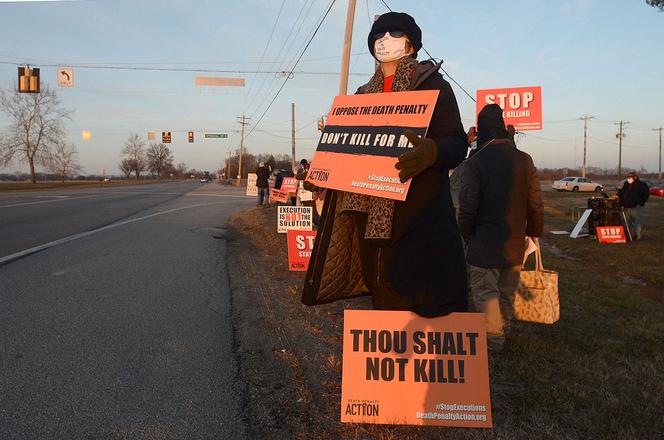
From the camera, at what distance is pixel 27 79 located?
20.2m

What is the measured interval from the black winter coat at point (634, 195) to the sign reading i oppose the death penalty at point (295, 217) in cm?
856

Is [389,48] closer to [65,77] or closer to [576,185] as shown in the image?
[65,77]

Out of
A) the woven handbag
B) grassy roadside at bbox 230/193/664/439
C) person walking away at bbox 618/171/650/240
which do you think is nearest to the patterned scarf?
grassy roadside at bbox 230/193/664/439

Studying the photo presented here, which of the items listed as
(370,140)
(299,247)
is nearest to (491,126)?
(370,140)

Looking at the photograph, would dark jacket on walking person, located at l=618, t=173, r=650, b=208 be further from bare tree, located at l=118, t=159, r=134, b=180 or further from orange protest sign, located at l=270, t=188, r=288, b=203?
bare tree, located at l=118, t=159, r=134, b=180

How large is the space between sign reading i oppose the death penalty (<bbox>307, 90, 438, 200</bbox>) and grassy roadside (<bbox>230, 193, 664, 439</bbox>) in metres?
1.28

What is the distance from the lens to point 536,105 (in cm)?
1298

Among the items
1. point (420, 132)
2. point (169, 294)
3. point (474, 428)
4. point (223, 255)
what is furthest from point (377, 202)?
point (223, 255)

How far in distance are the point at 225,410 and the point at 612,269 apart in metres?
8.02

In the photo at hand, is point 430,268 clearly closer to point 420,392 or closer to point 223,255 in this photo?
point 420,392

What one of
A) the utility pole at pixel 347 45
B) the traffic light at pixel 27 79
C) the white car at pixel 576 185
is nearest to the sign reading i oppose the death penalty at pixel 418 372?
the utility pole at pixel 347 45

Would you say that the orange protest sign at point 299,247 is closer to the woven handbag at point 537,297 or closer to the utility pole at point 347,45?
the woven handbag at point 537,297

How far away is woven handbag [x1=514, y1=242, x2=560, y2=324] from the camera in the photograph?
379cm

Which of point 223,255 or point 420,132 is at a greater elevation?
point 420,132
